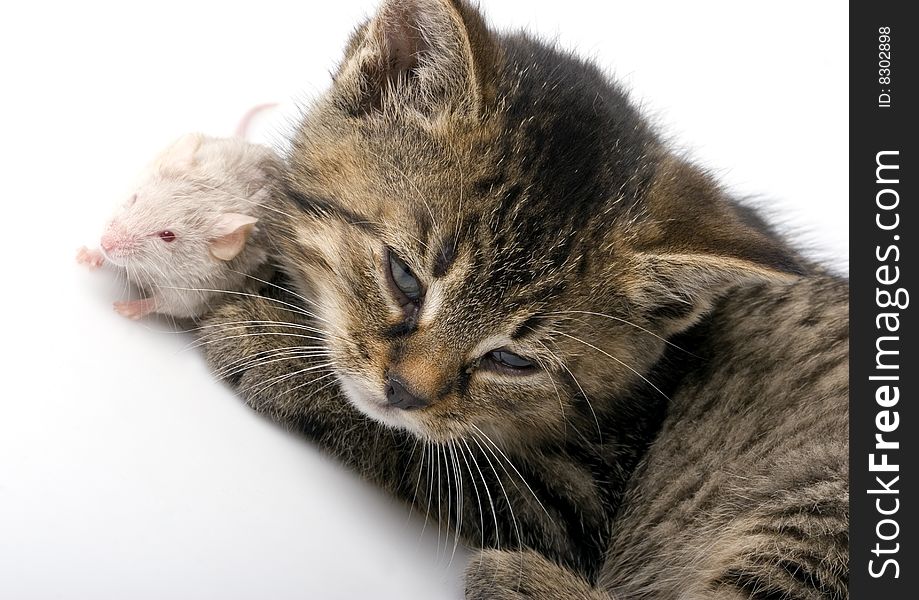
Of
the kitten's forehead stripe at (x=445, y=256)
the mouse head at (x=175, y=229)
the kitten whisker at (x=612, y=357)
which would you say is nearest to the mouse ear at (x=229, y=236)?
the mouse head at (x=175, y=229)

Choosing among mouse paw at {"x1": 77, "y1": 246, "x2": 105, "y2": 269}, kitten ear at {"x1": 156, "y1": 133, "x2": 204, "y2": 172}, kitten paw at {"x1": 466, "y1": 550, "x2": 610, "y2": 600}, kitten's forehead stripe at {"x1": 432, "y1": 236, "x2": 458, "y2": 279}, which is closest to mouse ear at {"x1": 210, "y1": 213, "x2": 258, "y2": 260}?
kitten ear at {"x1": 156, "y1": 133, "x2": 204, "y2": 172}

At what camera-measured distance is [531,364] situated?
6.44 feet

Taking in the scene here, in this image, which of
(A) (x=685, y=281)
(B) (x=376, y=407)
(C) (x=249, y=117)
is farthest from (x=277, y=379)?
(C) (x=249, y=117)

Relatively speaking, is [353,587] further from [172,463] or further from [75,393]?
[75,393]

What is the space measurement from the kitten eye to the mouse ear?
51 cm

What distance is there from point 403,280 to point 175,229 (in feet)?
2.27

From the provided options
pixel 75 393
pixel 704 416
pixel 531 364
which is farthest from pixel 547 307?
pixel 75 393

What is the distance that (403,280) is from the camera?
1.92 metres

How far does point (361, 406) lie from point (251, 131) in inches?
55.4

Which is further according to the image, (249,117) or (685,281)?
(249,117)

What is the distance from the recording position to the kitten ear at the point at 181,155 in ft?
7.71

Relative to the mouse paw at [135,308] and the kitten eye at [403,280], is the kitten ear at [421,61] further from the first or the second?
the mouse paw at [135,308]

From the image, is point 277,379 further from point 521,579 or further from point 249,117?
point 249,117

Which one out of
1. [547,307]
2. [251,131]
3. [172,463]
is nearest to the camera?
[547,307]
